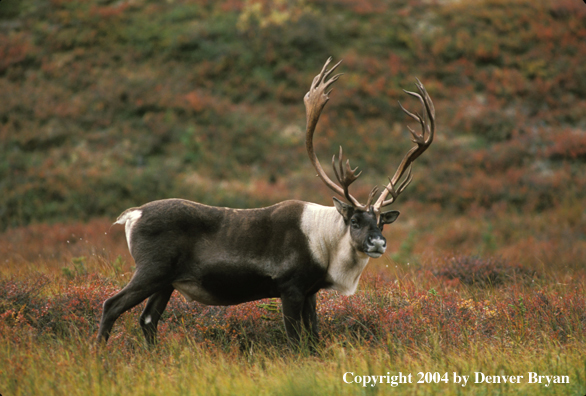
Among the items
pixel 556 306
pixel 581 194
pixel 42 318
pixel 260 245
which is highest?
pixel 260 245

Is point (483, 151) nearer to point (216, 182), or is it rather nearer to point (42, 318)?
point (216, 182)

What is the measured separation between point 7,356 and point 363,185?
44.5 ft

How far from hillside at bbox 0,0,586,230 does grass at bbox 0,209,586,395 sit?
9172 millimetres

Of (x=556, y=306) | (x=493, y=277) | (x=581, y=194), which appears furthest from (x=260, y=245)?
(x=581, y=194)

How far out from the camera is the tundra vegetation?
4.97m

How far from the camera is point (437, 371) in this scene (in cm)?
466

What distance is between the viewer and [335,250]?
5.45 meters

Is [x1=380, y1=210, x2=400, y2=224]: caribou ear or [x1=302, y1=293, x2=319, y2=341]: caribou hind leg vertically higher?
[x1=380, y1=210, x2=400, y2=224]: caribou ear

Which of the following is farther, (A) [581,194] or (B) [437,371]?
(A) [581,194]
